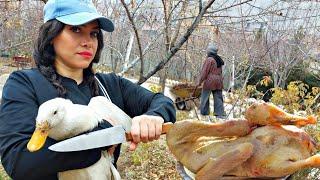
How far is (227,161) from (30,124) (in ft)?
1.72

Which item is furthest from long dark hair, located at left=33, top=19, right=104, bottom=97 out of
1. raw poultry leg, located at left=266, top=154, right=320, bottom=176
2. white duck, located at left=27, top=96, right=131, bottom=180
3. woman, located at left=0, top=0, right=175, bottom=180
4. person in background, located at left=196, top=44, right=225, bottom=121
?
person in background, located at left=196, top=44, right=225, bottom=121

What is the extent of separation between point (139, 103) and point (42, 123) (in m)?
0.55

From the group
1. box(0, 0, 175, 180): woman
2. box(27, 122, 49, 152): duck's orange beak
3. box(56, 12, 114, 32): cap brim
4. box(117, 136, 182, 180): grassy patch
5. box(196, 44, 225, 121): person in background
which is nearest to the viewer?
box(27, 122, 49, 152): duck's orange beak

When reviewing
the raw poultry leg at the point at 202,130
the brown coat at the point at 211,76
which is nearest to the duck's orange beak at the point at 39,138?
the raw poultry leg at the point at 202,130

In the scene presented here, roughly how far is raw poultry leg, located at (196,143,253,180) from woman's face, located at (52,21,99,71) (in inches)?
20.1

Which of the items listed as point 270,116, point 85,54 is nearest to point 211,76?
point 85,54

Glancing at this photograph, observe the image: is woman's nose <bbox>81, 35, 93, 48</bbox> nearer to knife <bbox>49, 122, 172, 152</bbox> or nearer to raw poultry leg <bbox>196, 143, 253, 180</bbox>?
knife <bbox>49, 122, 172, 152</bbox>

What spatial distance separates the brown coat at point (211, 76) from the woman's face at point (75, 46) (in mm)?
6232

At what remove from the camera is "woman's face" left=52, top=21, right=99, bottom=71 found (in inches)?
48.2

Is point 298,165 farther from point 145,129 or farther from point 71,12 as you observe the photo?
point 71,12

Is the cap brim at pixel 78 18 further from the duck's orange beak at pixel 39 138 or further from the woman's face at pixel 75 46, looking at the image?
the duck's orange beak at pixel 39 138

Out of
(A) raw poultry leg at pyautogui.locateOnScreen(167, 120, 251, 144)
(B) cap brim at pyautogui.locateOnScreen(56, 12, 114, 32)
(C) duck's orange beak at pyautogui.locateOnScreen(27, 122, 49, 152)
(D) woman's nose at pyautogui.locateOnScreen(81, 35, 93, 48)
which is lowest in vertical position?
(A) raw poultry leg at pyautogui.locateOnScreen(167, 120, 251, 144)

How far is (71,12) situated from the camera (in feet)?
4.00

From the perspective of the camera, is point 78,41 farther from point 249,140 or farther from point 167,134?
point 249,140
